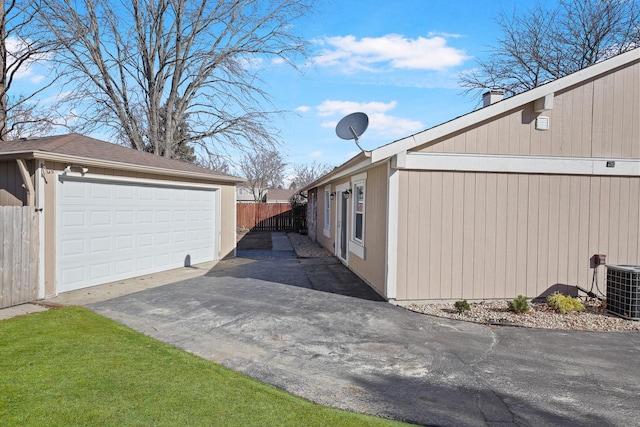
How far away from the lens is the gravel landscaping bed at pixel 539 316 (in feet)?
20.6

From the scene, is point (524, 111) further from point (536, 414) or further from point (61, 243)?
point (61, 243)

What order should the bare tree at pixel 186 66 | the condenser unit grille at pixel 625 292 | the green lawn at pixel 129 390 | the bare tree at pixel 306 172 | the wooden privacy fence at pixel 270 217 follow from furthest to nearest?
1. the bare tree at pixel 306 172
2. the wooden privacy fence at pixel 270 217
3. the bare tree at pixel 186 66
4. the condenser unit grille at pixel 625 292
5. the green lawn at pixel 129 390

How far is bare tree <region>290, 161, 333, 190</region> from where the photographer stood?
5475 centimetres

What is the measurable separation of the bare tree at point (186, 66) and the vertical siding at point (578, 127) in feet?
47.5

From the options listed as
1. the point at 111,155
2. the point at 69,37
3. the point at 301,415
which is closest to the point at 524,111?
the point at 301,415

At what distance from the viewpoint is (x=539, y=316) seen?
265 inches

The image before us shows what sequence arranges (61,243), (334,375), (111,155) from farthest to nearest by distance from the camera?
(111,155)
(61,243)
(334,375)

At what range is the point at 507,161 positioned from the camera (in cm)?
746

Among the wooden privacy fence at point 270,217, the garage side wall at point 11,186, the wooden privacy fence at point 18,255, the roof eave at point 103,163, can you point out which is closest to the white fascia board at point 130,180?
the roof eave at point 103,163

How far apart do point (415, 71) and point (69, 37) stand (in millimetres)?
13745

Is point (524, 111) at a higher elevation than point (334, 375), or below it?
higher

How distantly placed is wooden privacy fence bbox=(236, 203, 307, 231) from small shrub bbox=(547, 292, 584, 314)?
19.2 metres

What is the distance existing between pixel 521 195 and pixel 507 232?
2.43 ft

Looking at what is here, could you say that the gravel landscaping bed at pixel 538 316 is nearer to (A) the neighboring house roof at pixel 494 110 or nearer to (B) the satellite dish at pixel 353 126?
A: (A) the neighboring house roof at pixel 494 110
